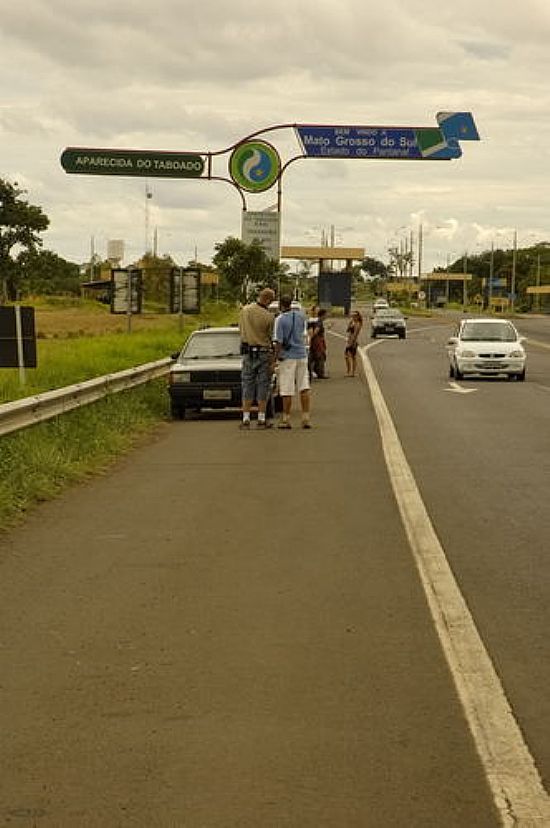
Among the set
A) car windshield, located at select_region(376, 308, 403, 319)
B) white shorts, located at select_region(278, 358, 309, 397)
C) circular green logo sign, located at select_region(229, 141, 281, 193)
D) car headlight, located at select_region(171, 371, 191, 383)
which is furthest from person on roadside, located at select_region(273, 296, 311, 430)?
car windshield, located at select_region(376, 308, 403, 319)

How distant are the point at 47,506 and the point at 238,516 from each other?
1750 millimetres

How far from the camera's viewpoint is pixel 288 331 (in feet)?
59.0

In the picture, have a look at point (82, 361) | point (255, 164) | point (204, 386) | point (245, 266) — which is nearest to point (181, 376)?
point (204, 386)

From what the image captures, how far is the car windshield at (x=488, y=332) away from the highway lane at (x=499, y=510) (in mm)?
6395

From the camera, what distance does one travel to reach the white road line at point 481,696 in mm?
4535

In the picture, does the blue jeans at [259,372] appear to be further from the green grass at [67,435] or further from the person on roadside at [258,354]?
the green grass at [67,435]

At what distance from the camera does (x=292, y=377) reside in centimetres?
1802

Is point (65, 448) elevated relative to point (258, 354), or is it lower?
lower

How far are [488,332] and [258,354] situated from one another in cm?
1530

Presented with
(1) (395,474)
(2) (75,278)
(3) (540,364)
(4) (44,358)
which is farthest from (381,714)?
(2) (75,278)

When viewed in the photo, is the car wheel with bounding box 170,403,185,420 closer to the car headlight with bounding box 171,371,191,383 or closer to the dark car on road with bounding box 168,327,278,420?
the dark car on road with bounding box 168,327,278,420

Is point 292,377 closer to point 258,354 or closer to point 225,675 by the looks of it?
point 258,354

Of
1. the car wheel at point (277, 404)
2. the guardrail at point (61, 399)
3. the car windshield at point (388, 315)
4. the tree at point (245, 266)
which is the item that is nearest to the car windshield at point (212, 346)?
the guardrail at point (61, 399)

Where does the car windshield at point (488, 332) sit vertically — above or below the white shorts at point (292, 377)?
below
